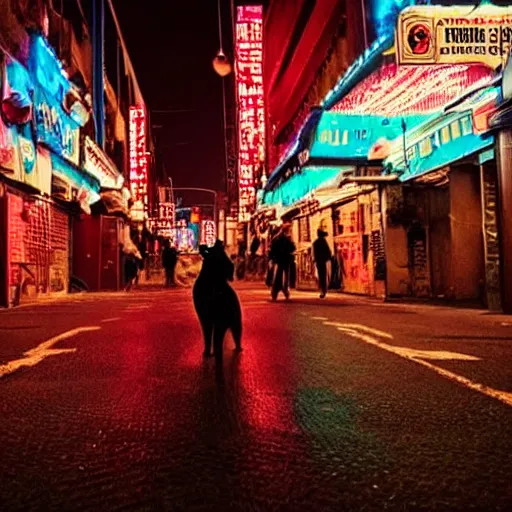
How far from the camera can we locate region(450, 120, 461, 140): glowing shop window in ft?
40.7

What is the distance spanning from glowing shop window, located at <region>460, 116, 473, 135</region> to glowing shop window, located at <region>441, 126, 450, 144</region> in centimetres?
66

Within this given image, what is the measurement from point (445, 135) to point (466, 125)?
975mm

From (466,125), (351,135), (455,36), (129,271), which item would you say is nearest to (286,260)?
(351,135)

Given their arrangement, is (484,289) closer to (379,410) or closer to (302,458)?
(379,410)

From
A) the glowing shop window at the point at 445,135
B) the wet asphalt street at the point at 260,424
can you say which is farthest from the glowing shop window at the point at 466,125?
the wet asphalt street at the point at 260,424

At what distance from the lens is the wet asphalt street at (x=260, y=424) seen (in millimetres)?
2725

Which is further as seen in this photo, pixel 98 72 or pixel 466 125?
pixel 98 72

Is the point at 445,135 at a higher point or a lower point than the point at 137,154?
lower

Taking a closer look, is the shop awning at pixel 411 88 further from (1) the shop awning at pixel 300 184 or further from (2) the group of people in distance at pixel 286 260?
(2) the group of people in distance at pixel 286 260

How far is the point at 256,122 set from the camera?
3572 centimetres

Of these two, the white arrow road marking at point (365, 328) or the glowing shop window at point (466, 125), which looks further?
the glowing shop window at point (466, 125)

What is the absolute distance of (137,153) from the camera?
42.7 m

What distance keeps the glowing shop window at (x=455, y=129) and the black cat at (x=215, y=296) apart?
753 centimetres

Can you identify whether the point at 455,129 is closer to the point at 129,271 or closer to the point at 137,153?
the point at 129,271
